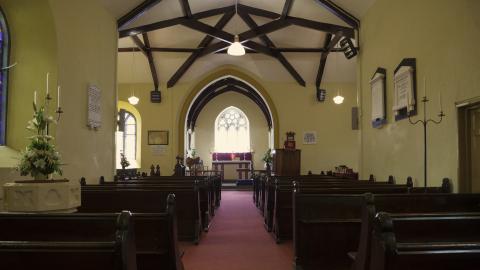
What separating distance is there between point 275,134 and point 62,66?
Result: 324 inches

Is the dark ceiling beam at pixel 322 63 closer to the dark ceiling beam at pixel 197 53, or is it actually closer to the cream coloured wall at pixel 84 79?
the dark ceiling beam at pixel 197 53

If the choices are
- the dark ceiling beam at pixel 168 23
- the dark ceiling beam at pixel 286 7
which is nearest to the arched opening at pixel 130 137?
the dark ceiling beam at pixel 168 23

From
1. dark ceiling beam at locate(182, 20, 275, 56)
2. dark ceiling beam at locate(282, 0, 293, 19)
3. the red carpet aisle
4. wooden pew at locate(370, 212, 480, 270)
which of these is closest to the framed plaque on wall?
the red carpet aisle

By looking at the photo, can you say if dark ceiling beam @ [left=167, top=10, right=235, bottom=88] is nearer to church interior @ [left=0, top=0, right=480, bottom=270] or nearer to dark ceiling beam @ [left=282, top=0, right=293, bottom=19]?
church interior @ [left=0, top=0, right=480, bottom=270]

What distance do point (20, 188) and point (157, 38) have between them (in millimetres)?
8212

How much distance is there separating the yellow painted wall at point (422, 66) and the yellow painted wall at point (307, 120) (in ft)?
16.1

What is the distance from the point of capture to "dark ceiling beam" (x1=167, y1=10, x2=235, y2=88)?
9945mm

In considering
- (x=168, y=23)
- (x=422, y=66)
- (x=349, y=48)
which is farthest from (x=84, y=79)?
(x=349, y=48)

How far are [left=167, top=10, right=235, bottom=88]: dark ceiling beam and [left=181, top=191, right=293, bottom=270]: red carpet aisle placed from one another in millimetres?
5346

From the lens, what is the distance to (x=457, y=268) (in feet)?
5.35

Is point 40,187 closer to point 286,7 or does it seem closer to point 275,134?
point 286,7

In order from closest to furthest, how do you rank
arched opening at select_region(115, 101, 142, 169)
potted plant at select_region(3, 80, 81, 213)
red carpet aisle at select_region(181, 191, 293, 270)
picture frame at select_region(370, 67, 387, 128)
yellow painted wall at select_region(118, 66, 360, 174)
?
potted plant at select_region(3, 80, 81, 213), red carpet aisle at select_region(181, 191, 293, 270), picture frame at select_region(370, 67, 387, 128), yellow painted wall at select_region(118, 66, 360, 174), arched opening at select_region(115, 101, 142, 169)

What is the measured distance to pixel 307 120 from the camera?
12.7 metres

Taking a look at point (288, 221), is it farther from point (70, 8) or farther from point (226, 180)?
point (226, 180)
